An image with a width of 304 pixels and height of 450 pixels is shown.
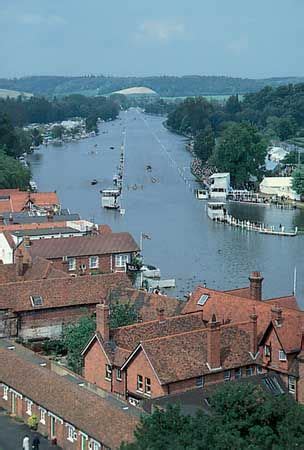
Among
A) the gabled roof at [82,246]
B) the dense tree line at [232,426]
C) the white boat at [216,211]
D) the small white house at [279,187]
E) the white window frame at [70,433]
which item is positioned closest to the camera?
the dense tree line at [232,426]

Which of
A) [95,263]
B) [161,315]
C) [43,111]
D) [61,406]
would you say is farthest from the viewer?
[43,111]

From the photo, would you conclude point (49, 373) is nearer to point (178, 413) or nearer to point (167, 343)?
point (167, 343)

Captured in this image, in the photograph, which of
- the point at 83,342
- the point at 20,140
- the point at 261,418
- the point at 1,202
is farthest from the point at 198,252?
the point at 20,140


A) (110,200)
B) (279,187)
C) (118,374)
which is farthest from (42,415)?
(279,187)

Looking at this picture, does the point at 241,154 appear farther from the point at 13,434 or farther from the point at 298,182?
the point at 13,434

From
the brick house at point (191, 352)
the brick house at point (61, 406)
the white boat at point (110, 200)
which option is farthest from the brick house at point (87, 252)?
the white boat at point (110, 200)

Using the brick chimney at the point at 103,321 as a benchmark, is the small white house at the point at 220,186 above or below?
below

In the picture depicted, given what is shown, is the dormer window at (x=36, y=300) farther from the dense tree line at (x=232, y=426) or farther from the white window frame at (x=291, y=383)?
the dense tree line at (x=232, y=426)
